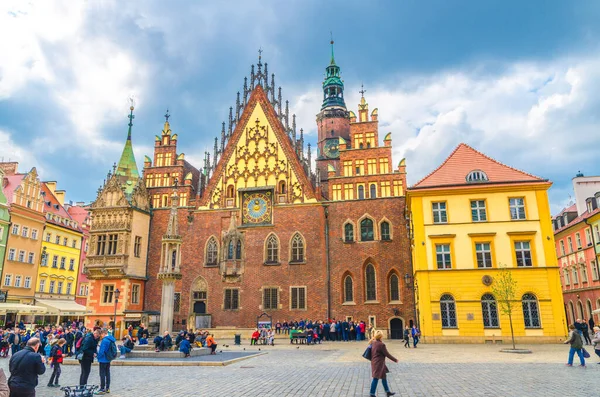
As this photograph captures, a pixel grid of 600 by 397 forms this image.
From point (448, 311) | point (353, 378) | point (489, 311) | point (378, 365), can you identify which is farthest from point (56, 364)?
point (489, 311)

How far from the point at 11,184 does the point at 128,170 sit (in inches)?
498

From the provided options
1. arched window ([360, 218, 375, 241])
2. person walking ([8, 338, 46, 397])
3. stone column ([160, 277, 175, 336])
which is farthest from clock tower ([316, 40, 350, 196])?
person walking ([8, 338, 46, 397])

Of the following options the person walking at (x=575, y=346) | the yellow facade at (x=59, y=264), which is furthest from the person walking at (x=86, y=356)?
the yellow facade at (x=59, y=264)

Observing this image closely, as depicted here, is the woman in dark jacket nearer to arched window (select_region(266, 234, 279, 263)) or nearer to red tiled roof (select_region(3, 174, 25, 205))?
arched window (select_region(266, 234, 279, 263))

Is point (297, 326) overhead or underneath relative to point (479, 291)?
underneath

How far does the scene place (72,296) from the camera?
52562mm

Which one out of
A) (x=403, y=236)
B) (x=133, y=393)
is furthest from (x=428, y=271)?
(x=133, y=393)

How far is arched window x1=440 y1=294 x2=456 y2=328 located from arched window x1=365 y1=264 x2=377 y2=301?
7734 mm

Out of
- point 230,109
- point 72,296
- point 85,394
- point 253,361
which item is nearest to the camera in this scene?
point 85,394

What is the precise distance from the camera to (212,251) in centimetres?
4003

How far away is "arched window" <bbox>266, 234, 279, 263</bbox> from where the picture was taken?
38719 mm

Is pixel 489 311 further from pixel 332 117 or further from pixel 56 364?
pixel 332 117

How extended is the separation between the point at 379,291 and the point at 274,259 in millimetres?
9300

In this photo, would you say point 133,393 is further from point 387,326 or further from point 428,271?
point 387,326
